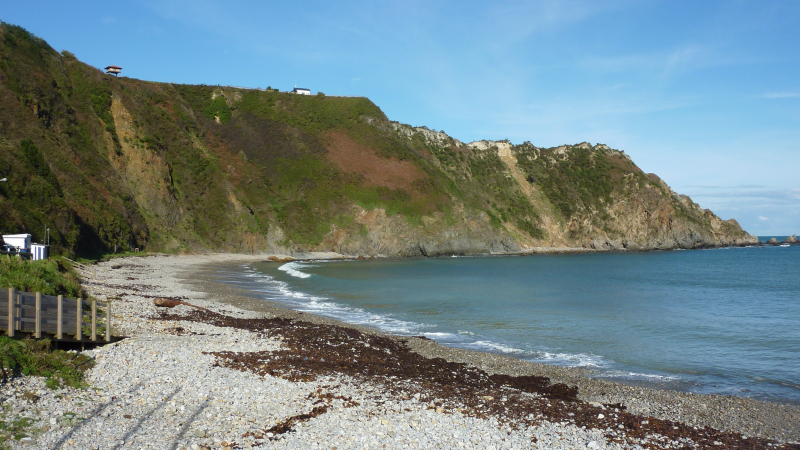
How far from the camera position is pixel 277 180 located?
89375mm

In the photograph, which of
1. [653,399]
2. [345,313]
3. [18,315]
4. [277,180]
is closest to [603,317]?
[345,313]

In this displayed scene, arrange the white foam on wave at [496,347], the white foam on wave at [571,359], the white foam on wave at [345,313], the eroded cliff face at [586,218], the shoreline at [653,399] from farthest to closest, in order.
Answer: the eroded cliff face at [586,218]
the white foam on wave at [345,313]
the white foam on wave at [496,347]
the white foam on wave at [571,359]
the shoreline at [653,399]

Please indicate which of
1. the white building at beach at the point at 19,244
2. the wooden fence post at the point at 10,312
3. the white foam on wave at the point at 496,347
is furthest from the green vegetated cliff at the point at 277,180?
the white foam on wave at the point at 496,347

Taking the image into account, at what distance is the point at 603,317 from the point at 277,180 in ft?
234

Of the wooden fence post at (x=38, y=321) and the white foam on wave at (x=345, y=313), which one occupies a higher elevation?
the wooden fence post at (x=38, y=321)

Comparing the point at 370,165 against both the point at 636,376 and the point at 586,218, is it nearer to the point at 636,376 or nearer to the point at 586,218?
the point at 586,218

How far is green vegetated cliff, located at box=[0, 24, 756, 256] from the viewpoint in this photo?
50.6 m

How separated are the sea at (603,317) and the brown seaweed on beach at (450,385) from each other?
3499 millimetres

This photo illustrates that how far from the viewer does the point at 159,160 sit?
6988 centimetres

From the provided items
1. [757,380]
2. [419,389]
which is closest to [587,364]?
[757,380]

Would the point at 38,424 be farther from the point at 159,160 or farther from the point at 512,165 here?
the point at 512,165

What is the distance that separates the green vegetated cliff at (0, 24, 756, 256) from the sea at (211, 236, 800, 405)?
65.2 ft

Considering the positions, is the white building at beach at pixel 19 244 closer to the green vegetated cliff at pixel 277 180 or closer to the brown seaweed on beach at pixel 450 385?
the green vegetated cliff at pixel 277 180

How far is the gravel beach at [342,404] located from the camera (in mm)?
8523
